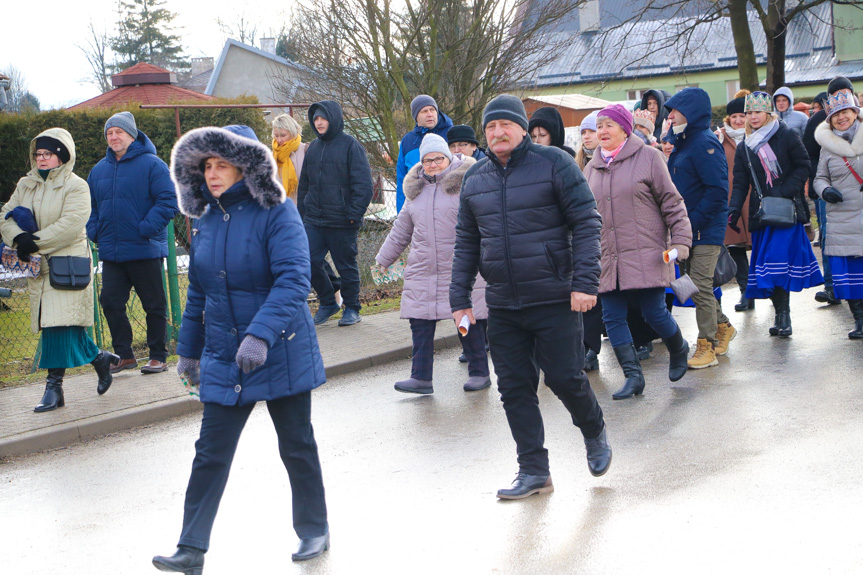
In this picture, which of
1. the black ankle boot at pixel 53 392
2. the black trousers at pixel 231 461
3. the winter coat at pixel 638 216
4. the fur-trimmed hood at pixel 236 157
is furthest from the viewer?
the black ankle boot at pixel 53 392

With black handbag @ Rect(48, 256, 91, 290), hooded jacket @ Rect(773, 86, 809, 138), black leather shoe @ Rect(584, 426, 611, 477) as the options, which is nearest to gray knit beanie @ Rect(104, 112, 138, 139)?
black handbag @ Rect(48, 256, 91, 290)

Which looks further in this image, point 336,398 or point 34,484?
point 336,398

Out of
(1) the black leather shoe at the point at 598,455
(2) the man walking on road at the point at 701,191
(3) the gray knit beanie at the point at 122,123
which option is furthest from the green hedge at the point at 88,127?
(1) the black leather shoe at the point at 598,455

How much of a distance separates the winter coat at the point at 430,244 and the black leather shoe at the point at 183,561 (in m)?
3.76

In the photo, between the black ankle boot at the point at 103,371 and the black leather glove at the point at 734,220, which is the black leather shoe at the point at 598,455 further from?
the black leather glove at the point at 734,220

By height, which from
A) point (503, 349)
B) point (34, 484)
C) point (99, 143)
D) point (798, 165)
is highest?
point (99, 143)

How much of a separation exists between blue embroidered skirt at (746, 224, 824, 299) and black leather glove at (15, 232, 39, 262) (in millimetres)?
6053

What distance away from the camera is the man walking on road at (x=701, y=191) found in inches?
307

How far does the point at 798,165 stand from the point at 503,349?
4859 mm

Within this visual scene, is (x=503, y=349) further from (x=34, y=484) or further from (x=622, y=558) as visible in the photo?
(x=34, y=484)

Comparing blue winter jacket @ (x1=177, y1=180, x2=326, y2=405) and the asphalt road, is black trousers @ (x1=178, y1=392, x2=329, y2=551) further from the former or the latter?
the asphalt road

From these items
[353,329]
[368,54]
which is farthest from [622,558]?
[368,54]

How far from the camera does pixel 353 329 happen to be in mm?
10664

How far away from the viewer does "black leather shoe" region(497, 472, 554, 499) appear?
16.5 ft
